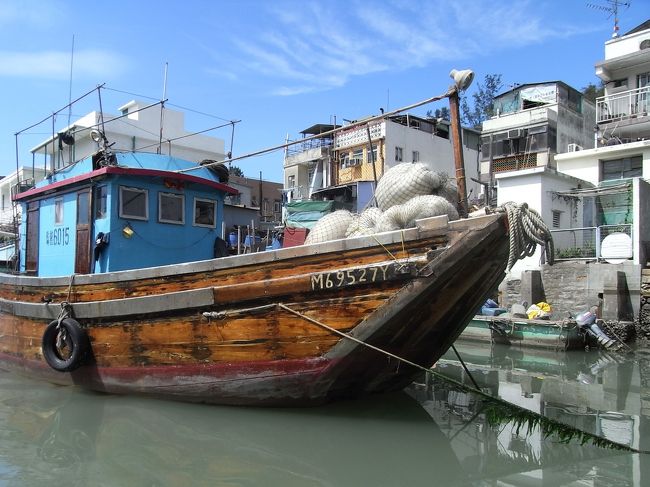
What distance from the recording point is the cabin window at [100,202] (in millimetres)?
6637

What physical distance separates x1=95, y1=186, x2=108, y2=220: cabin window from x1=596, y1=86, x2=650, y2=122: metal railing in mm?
18864

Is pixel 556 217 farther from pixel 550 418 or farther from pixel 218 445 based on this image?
pixel 218 445

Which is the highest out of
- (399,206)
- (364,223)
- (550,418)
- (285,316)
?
(399,206)

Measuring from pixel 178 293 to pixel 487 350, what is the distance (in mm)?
8700

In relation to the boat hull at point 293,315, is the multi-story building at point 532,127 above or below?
above

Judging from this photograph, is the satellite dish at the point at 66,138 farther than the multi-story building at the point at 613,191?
No

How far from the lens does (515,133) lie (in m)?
23.7

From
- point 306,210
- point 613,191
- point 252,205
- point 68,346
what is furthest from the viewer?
point 252,205

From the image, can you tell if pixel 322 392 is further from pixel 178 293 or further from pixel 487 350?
pixel 487 350

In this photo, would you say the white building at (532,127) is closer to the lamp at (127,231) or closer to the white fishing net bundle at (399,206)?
the white fishing net bundle at (399,206)

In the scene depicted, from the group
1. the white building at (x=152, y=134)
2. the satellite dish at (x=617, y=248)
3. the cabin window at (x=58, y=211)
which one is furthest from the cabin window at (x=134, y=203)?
the white building at (x=152, y=134)

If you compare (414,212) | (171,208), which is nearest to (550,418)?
(414,212)

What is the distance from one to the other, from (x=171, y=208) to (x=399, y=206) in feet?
11.8

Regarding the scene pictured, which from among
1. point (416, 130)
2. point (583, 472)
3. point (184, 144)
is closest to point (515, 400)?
point (583, 472)
